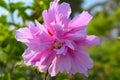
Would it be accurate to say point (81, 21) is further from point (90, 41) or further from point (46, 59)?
point (46, 59)

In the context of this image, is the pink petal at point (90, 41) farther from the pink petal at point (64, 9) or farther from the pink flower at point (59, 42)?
the pink petal at point (64, 9)

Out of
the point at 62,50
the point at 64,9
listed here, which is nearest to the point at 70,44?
the point at 62,50

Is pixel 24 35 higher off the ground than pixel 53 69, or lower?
higher

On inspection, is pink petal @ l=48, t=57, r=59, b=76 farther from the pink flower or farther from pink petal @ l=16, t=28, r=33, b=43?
pink petal @ l=16, t=28, r=33, b=43

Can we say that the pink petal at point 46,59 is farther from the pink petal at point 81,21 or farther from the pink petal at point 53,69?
the pink petal at point 81,21

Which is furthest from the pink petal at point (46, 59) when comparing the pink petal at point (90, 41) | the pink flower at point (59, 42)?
the pink petal at point (90, 41)

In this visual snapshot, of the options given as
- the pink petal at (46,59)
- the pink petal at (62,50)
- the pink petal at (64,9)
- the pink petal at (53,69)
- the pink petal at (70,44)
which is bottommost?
the pink petal at (53,69)

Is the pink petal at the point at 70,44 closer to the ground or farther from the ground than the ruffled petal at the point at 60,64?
farther from the ground

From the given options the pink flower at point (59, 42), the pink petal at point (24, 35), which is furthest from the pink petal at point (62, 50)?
the pink petal at point (24, 35)

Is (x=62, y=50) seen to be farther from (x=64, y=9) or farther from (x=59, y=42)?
(x=64, y=9)
